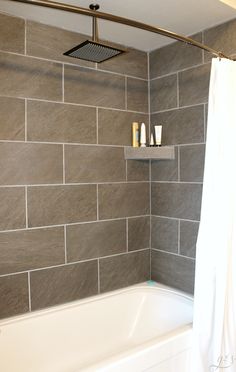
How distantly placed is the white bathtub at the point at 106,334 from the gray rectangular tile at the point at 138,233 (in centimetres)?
33

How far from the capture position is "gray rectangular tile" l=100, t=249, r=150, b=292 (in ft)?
8.08

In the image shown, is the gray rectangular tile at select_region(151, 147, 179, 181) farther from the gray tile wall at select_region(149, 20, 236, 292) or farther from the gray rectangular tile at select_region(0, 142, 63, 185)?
the gray rectangular tile at select_region(0, 142, 63, 185)

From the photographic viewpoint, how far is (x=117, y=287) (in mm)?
2543

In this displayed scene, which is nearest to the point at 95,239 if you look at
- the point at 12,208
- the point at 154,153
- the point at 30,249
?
the point at 30,249

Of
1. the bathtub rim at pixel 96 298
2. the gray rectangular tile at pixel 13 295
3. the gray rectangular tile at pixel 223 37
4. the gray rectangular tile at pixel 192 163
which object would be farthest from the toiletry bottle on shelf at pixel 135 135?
the gray rectangular tile at pixel 13 295

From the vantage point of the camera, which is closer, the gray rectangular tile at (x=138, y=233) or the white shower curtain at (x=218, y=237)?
the white shower curtain at (x=218, y=237)

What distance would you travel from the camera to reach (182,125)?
245 cm

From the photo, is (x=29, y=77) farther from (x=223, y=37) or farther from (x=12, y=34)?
(x=223, y=37)

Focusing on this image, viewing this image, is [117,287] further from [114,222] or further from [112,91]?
[112,91]

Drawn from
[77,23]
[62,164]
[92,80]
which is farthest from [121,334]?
[77,23]

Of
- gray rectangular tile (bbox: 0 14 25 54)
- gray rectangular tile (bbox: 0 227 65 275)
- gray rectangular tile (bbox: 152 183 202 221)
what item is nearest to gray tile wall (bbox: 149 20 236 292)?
gray rectangular tile (bbox: 152 183 202 221)

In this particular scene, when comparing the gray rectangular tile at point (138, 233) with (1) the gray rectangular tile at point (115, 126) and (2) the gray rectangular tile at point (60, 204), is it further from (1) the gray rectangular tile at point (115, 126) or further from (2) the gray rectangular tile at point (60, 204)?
(1) the gray rectangular tile at point (115, 126)

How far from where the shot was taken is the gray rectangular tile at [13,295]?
203cm

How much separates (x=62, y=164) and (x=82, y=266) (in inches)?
29.5
